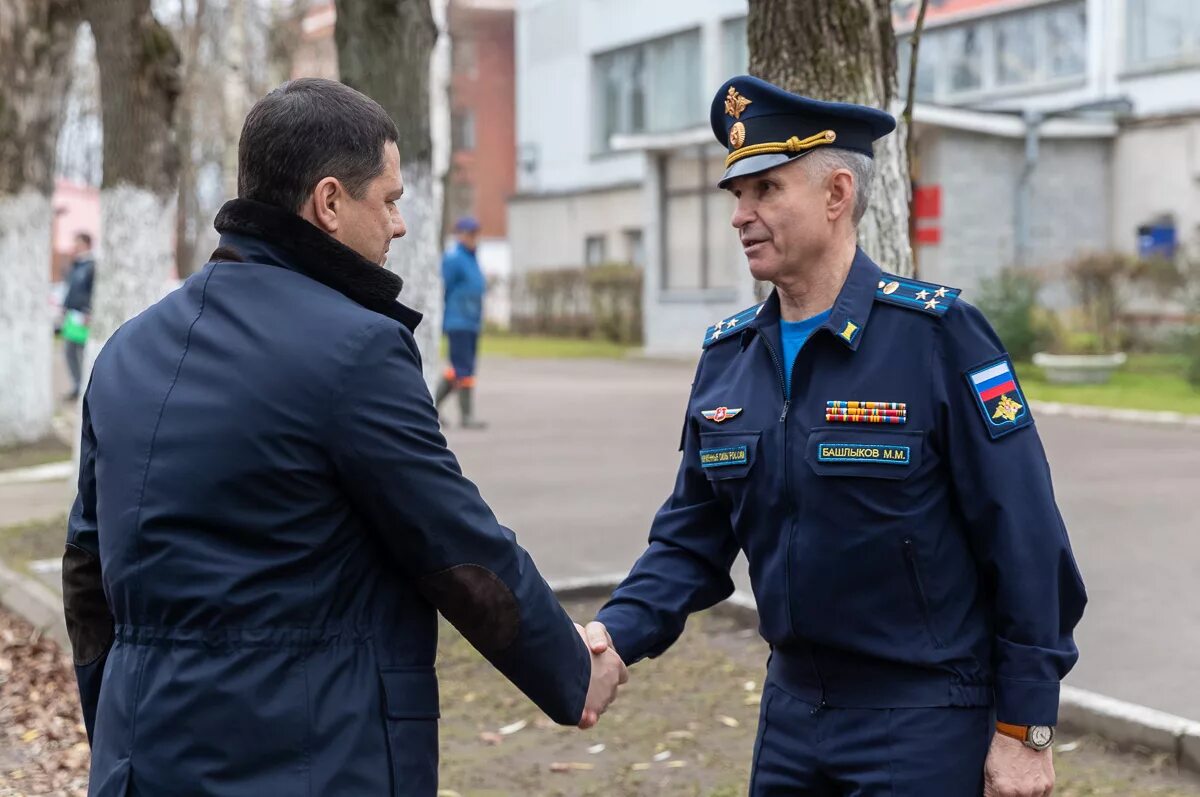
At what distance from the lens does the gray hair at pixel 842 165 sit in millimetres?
3199

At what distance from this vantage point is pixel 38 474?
13.9m

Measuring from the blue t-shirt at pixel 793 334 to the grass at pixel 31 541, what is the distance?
6.92 metres

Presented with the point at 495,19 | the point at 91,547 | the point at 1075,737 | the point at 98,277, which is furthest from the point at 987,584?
the point at 495,19

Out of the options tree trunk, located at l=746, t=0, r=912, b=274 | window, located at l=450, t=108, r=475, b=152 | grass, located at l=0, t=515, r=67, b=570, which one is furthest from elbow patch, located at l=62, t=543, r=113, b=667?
window, located at l=450, t=108, r=475, b=152

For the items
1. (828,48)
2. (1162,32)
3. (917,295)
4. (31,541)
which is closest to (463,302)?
(31,541)

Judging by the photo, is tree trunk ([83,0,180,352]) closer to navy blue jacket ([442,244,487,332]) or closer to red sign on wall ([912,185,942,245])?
navy blue jacket ([442,244,487,332])

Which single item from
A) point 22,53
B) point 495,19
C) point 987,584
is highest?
point 495,19

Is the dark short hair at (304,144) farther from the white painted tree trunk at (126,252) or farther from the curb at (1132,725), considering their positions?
the white painted tree trunk at (126,252)

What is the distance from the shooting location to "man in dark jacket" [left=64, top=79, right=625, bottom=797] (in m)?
2.53

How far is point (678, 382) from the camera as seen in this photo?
22.7 m

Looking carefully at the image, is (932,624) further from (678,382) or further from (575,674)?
(678,382)

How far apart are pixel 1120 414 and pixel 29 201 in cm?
1087

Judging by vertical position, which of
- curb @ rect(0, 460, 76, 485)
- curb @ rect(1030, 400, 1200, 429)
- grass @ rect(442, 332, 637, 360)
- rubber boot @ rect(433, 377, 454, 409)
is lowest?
grass @ rect(442, 332, 637, 360)

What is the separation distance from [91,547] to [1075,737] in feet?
13.2
